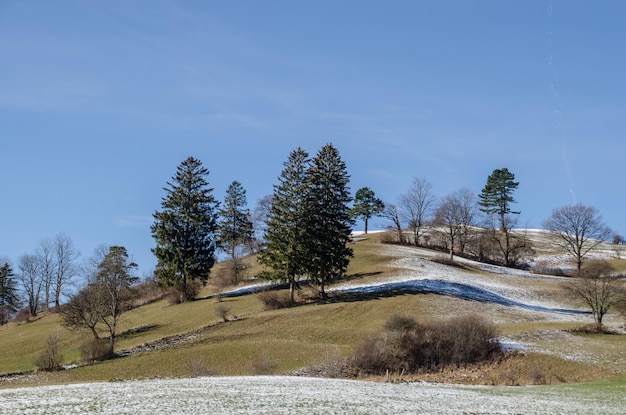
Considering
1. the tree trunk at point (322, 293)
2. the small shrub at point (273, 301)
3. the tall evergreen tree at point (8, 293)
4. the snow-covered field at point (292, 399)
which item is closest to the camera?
the snow-covered field at point (292, 399)

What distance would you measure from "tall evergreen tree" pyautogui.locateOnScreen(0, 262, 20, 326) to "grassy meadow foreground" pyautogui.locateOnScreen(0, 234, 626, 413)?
34125 millimetres

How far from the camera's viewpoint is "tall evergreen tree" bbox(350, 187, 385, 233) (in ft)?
422

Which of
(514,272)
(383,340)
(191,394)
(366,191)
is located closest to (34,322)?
(383,340)

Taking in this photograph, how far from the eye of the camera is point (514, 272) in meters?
82.1

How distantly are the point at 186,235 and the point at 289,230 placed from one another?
59.8 feet

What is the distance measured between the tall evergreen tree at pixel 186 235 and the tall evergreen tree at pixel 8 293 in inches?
1891

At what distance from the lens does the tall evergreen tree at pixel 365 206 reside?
128m

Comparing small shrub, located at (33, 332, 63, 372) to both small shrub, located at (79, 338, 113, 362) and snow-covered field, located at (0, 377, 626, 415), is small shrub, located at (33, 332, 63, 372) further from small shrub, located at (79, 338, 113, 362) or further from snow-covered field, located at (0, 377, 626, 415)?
snow-covered field, located at (0, 377, 626, 415)

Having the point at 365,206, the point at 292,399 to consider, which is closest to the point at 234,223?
the point at 365,206

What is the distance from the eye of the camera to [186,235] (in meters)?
72.6

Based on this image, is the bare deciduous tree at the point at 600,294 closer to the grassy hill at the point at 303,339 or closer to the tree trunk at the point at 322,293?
the grassy hill at the point at 303,339

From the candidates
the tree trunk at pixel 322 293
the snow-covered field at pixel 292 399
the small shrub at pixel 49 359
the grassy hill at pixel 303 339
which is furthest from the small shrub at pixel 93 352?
the tree trunk at pixel 322 293

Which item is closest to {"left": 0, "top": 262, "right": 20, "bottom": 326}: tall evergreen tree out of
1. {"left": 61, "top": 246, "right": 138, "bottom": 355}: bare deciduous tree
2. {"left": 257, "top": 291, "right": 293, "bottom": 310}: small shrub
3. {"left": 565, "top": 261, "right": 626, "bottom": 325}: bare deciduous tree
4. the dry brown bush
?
{"left": 61, "top": 246, "right": 138, "bottom": 355}: bare deciduous tree

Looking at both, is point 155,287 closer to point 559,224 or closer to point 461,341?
point 461,341
